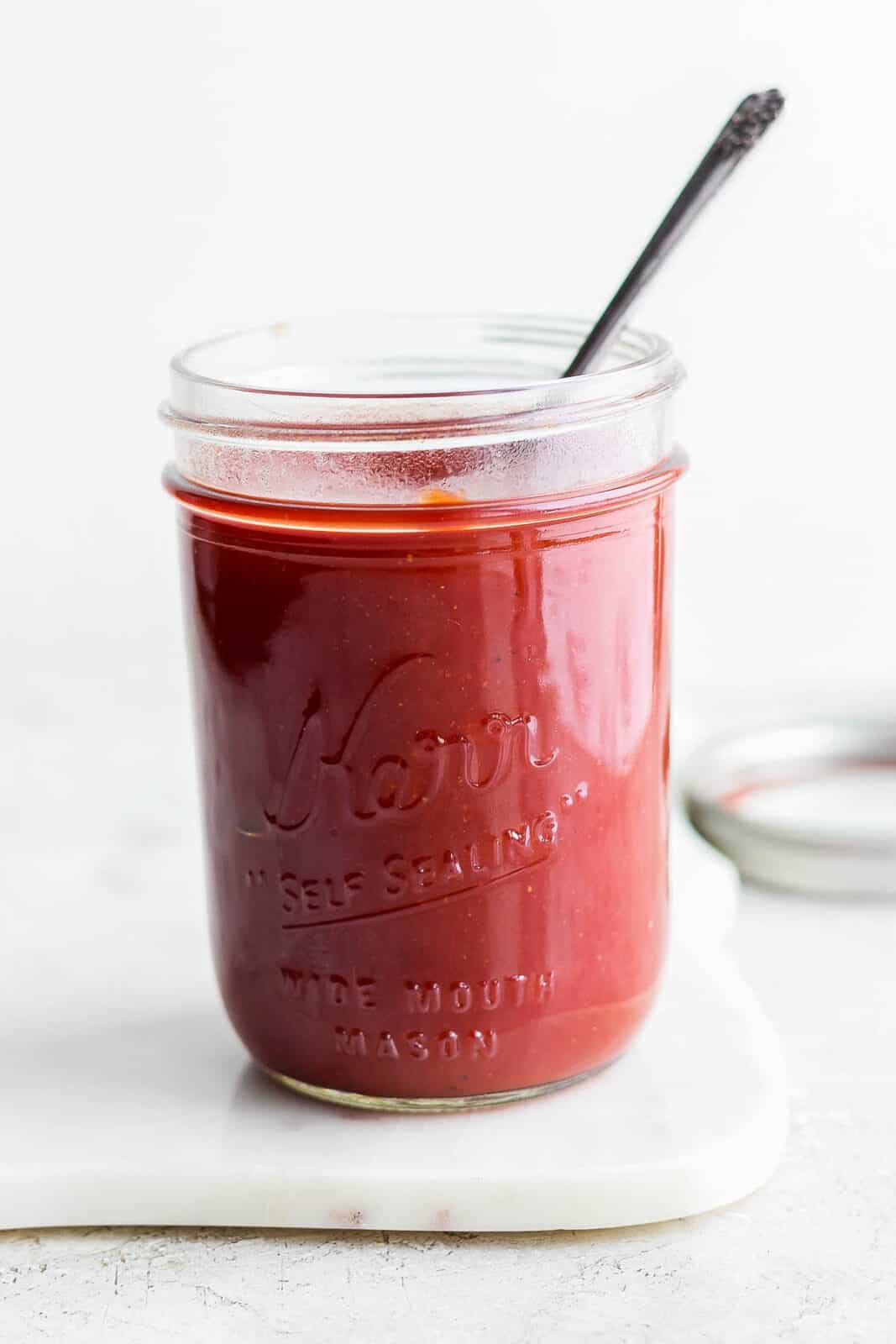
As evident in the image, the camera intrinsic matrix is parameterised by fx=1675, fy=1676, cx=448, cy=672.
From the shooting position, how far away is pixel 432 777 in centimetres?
87

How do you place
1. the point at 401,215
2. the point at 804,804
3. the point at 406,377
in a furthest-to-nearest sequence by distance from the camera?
the point at 401,215 < the point at 804,804 < the point at 406,377

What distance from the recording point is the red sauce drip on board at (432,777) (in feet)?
2.77

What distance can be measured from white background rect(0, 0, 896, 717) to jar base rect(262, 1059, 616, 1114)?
2.30ft

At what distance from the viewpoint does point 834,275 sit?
5.93ft

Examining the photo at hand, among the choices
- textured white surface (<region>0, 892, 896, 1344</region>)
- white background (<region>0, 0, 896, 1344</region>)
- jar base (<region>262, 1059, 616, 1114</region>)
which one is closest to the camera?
textured white surface (<region>0, 892, 896, 1344</region>)

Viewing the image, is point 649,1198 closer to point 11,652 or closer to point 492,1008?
point 492,1008

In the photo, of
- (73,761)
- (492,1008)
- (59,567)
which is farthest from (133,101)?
(492,1008)

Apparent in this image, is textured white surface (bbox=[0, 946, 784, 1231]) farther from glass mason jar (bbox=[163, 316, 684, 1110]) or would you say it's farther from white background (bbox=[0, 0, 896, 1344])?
white background (bbox=[0, 0, 896, 1344])

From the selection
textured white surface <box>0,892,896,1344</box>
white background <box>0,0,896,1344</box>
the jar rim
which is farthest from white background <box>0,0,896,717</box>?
textured white surface <box>0,892,896,1344</box>

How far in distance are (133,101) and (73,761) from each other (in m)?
0.66

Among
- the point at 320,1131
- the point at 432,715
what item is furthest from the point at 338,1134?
the point at 432,715

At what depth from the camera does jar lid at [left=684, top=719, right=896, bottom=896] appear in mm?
1247

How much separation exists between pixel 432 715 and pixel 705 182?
31 centimetres

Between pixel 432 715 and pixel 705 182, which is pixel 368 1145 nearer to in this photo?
pixel 432 715
